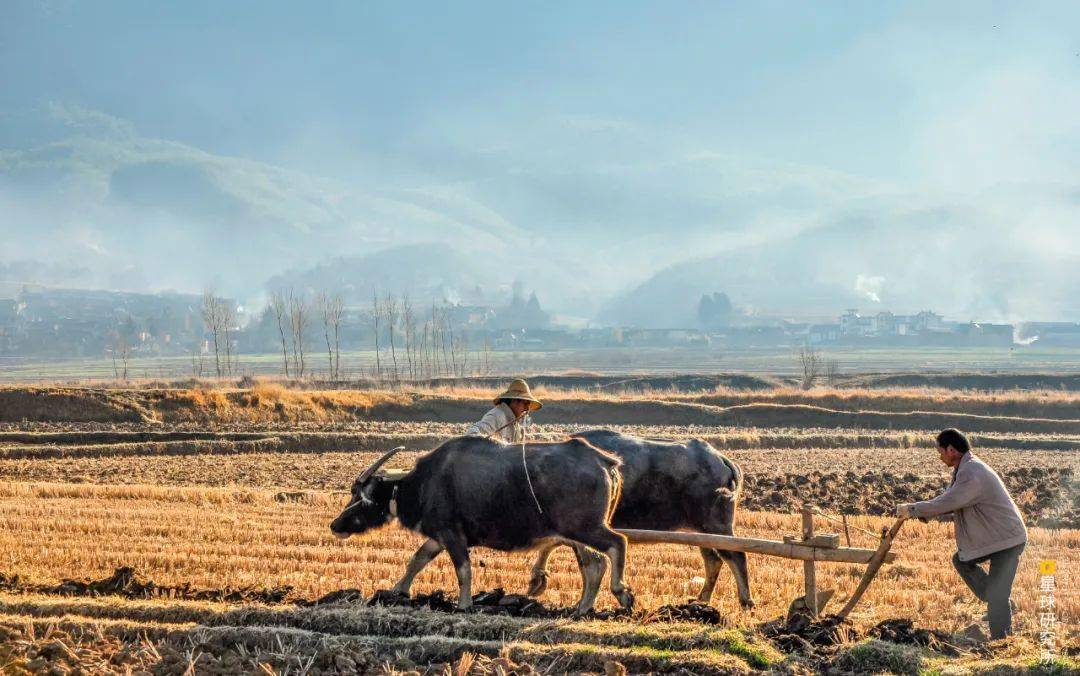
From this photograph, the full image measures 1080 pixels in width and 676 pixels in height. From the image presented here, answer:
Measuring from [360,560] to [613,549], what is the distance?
5171 mm

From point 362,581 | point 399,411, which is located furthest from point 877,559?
point 399,411

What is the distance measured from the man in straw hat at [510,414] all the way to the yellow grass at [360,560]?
5.04 feet

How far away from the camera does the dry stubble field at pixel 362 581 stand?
945 cm

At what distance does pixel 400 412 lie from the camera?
1935 inches

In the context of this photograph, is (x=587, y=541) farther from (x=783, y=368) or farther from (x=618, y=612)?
(x=783, y=368)

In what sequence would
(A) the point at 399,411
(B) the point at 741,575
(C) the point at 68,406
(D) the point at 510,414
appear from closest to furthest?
(B) the point at 741,575 < (D) the point at 510,414 < (C) the point at 68,406 < (A) the point at 399,411

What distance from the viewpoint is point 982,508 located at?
10.4 meters

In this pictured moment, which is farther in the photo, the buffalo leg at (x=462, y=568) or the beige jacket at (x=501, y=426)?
the beige jacket at (x=501, y=426)

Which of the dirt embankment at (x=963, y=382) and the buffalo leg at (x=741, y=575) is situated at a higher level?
the buffalo leg at (x=741, y=575)

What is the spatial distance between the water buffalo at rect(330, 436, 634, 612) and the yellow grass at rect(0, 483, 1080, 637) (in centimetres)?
104

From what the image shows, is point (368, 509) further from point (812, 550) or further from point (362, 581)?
point (812, 550)

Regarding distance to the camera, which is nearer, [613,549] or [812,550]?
[812,550]

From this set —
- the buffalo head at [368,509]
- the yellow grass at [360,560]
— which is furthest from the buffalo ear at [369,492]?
the yellow grass at [360,560]

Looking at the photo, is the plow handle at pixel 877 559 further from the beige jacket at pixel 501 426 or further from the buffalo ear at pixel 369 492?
the buffalo ear at pixel 369 492
